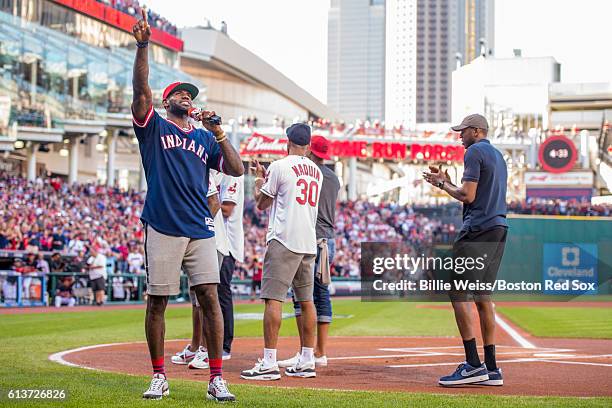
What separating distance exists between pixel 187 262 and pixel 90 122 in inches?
1687

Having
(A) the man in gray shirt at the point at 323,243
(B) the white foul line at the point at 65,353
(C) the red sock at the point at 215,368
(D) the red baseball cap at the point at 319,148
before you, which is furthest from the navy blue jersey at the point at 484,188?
(B) the white foul line at the point at 65,353

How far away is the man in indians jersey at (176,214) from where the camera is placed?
691 centimetres

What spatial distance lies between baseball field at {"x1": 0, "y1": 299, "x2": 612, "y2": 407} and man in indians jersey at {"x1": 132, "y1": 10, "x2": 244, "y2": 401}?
0.51 meters

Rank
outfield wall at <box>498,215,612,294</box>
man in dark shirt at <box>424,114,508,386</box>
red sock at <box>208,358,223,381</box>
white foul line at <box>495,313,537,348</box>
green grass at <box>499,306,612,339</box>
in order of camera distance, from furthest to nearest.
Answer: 1. outfield wall at <box>498,215,612,294</box>
2. green grass at <box>499,306,612,339</box>
3. white foul line at <box>495,313,537,348</box>
4. man in dark shirt at <box>424,114,508,386</box>
5. red sock at <box>208,358,223,381</box>

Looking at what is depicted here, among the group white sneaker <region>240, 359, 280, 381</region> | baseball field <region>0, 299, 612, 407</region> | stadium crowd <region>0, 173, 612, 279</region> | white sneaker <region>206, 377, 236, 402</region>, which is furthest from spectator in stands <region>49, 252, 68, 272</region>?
white sneaker <region>206, 377, 236, 402</region>

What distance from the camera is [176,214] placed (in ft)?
22.9

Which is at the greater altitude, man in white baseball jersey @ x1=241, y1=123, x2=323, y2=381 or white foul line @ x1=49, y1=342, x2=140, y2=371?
man in white baseball jersey @ x1=241, y1=123, x2=323, y2=381

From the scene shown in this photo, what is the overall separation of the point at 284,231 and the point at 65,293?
706 inches

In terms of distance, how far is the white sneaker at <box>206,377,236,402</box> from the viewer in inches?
256

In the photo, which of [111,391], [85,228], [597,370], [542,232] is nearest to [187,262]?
[111,391]

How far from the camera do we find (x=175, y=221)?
695cm

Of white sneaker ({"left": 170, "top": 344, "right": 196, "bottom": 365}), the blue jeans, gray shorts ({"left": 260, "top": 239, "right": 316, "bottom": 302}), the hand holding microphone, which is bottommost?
white sneaker ({"left": 170, "top": 344, "right": 196, "bottom": 365})

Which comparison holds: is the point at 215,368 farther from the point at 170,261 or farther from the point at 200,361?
the point at 200,361

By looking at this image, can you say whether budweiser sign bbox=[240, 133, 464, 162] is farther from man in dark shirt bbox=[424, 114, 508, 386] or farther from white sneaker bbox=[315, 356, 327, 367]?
man in dark shirt bbox=[424, 114, 508, 386]
